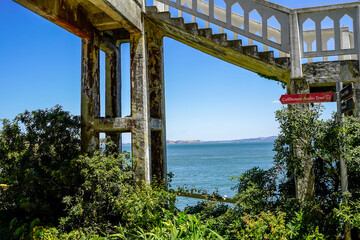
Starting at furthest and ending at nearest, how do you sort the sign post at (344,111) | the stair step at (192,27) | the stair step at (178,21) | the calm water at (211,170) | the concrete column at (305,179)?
the calm water at (211,170), the stair step at (178,21), the stair step at (192,27), the concrete column at (305,179), the sign post at (344,111)

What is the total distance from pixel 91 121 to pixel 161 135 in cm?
210

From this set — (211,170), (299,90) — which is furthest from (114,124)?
(211,170)

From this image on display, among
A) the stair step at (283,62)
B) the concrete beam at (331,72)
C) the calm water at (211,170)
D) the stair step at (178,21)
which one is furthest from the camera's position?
the calm water at (211,170)

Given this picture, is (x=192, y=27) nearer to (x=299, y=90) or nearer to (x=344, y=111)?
(x=299, y=90)

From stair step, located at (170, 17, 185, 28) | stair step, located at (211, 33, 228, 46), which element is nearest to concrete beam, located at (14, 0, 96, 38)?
stair step, located at (170, 17, 185, 28)

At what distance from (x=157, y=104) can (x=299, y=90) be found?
4.08 metres

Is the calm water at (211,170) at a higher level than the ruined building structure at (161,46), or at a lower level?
lower

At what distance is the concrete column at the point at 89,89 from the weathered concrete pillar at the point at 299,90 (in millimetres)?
4784

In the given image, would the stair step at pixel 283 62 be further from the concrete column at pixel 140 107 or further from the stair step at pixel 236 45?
the concrete column at pixel 140 107

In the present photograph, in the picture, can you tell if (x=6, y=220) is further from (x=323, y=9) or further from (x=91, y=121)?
(x=323, y=9)

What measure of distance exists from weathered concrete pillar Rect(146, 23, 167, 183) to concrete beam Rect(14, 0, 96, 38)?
187 cm

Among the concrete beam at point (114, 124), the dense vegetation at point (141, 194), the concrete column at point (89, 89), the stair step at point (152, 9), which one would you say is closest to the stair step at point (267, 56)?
the dense vegetation at point (141, 194)

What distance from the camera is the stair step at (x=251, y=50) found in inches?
272

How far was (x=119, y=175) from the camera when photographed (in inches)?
272
